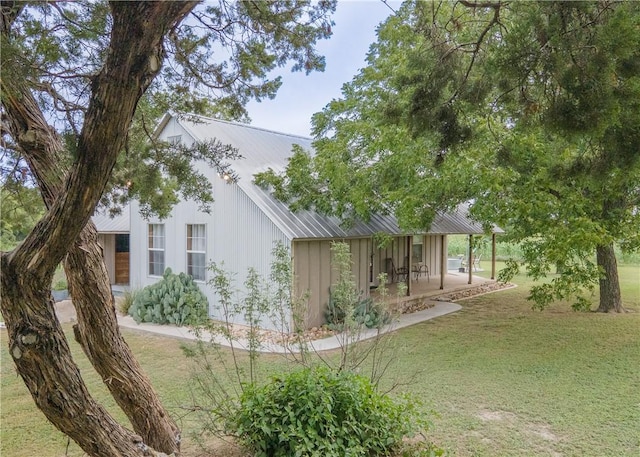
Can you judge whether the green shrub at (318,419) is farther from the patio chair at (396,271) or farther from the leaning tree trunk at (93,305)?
the patio chair at (396,271)

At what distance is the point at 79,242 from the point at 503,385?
5.43 m

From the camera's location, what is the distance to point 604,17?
310 centimetres

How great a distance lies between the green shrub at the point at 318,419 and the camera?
3.33 meters

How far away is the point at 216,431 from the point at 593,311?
35.5 ft

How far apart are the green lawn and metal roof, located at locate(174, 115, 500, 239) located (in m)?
2.60

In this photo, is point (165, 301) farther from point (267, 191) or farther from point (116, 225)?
point (116, 225)

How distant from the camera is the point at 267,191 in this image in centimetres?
996

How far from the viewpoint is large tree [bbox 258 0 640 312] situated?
303 centimetres

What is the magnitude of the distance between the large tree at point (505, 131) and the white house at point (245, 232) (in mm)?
652

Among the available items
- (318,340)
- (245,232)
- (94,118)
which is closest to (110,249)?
(245,232)

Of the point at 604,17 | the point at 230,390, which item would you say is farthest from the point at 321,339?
the point at 604,17

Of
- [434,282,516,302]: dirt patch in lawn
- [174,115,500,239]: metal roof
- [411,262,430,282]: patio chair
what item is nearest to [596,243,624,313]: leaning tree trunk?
[434,282,516,302]: dirt patch in lawn

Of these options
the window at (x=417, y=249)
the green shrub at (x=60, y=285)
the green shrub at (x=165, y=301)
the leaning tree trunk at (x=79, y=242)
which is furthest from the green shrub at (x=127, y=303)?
the window at (x=417, y=249)

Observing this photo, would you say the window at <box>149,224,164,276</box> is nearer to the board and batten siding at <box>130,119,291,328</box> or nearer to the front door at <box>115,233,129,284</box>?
the board and batten siding at <box>130,119,291,328</box>
